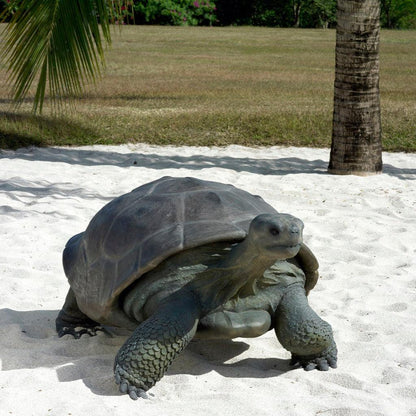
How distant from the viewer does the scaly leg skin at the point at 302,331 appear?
2975 mm

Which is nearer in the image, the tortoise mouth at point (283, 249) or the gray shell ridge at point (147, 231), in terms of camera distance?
the tortoise mouth at point (283, 249)

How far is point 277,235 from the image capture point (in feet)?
8.80

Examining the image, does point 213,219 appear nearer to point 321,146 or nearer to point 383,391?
point 383,391

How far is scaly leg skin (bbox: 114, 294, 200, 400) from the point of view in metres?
2.82

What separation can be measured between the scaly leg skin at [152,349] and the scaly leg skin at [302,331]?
40 cm

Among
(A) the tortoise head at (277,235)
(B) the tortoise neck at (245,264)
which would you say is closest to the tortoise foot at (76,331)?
(B) the tortoise neck at (245,264)

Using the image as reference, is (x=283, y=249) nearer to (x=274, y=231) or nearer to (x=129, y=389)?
(x=274, y=231)

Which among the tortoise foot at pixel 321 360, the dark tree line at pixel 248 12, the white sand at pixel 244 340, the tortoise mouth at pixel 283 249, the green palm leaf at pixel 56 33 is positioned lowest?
the white sand at pixel 244 340

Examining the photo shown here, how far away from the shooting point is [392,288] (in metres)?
4.22

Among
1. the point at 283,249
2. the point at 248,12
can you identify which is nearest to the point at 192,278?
the point at 283,249

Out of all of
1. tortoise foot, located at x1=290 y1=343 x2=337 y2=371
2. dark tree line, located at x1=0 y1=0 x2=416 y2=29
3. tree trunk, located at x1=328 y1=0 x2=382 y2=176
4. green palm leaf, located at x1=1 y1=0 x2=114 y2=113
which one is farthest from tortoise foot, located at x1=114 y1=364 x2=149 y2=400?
dark tree line, located at x1=0 y1=0 x2=416 y2=29

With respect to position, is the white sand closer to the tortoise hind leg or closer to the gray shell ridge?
the tortoise hind leg

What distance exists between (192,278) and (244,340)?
2.18 feet

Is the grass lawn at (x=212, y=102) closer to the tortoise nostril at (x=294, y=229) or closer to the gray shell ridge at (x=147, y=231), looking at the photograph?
the gray shell ridge at (x=147, y=231)
